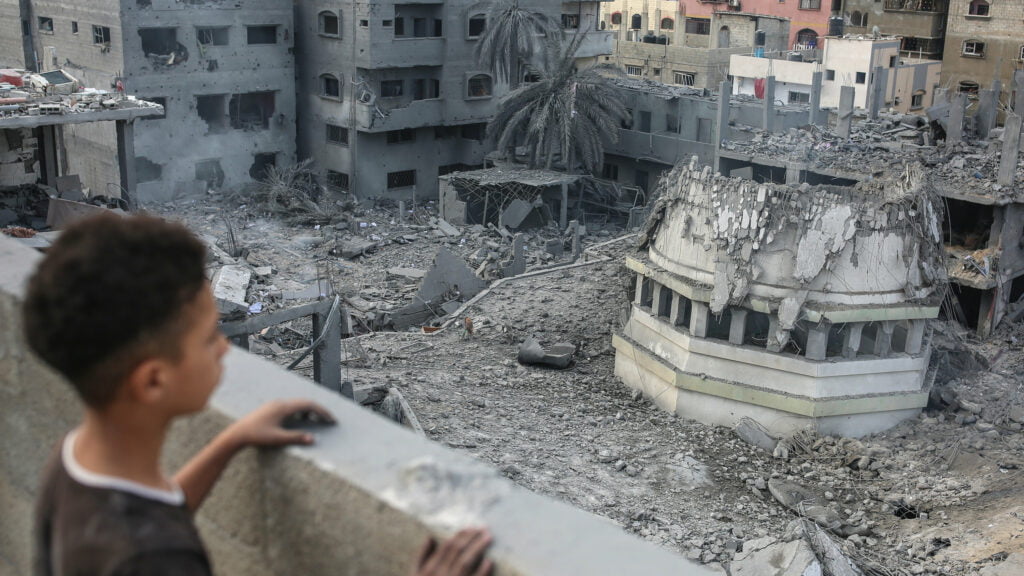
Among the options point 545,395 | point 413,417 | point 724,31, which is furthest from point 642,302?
point 724,31

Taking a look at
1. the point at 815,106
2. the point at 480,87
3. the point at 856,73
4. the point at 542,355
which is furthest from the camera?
the point at 856,73

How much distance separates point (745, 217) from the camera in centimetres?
1842

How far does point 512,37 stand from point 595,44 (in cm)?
903

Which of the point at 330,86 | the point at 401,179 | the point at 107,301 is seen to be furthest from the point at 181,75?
the point at 107,301

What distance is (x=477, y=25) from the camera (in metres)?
41.8

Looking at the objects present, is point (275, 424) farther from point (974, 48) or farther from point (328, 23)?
point (974, 48)

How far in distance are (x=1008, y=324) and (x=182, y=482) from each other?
30.0m

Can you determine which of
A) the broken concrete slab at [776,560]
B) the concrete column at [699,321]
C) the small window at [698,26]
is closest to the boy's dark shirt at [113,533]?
the broken concrete slab at [776,560]

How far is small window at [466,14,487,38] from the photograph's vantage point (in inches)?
1633

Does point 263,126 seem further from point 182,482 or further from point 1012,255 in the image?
point 182,482

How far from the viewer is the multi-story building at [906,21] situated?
5172 centimetres

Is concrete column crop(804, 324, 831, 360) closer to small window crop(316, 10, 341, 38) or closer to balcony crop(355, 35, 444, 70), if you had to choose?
balcony crop(355, 35, 444, 70)

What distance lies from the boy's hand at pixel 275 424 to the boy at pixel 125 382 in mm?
374

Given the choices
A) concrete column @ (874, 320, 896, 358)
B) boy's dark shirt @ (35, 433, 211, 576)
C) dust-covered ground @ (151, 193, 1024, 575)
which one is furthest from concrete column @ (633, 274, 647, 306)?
boy's dark shirt @ (35, 433, 211, 576)
